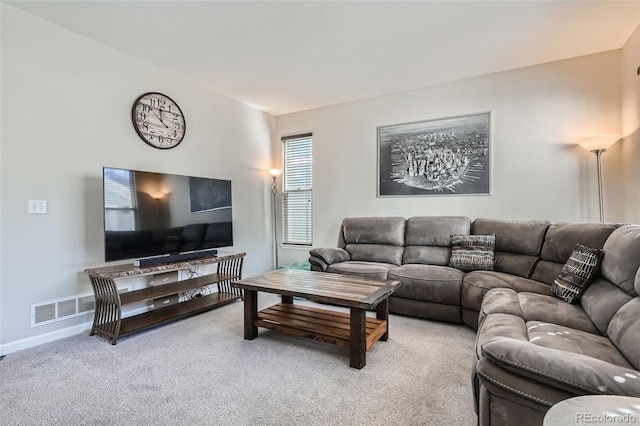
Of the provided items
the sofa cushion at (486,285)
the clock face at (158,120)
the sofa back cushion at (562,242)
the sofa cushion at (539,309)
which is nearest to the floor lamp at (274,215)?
the clock face at (158,120)

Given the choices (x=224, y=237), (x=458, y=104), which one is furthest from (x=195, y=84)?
(x=458, y=104)

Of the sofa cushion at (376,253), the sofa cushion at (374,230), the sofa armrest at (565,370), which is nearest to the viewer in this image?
the sofa armrest at (565,370)

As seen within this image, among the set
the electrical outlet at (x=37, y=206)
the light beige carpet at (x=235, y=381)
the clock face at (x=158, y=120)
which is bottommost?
the light beige carpet at (x=235, y=381)

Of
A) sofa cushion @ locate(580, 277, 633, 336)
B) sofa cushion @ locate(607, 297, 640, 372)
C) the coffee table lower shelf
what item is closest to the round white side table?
sofa cushion @ locate(607, 297, 640, 372)

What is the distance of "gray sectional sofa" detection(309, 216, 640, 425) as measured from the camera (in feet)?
3.49

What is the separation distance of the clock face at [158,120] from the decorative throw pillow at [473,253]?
134 inches

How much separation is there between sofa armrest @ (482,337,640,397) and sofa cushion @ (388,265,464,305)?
1.80 m

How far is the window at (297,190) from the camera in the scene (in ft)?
16.1

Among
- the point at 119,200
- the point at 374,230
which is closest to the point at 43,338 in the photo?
the point at 119,200

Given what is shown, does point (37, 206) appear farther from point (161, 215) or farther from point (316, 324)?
point (316, 324)

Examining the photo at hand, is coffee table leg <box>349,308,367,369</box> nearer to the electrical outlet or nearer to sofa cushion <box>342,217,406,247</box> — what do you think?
sofa cushion <box>342,217,406,247</box>

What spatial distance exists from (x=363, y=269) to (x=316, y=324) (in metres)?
1.03

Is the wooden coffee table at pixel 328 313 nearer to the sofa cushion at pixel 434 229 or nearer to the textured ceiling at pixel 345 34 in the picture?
the sofa cushion at pixel 434 229

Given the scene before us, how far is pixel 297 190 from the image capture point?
5023 millimetres
